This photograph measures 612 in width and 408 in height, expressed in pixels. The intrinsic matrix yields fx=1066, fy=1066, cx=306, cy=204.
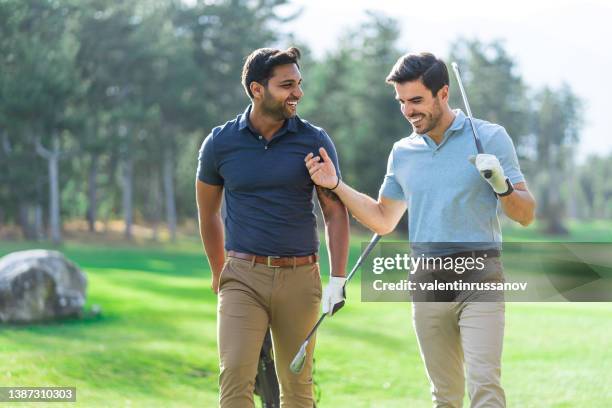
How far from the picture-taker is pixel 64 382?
9.85 metres

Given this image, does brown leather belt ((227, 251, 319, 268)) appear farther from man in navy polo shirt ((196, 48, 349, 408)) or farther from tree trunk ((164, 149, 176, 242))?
tree trunk ((164, 149, 176, 242))

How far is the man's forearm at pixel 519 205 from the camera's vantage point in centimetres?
452

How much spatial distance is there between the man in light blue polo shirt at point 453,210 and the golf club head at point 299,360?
0.56 metres

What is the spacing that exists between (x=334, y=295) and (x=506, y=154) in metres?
1.11

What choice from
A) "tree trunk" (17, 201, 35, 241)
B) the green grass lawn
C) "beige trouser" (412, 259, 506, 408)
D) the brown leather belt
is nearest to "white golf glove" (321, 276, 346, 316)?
the brown leather belt

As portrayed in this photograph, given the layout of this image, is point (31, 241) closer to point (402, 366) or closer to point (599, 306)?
point (599, 306)

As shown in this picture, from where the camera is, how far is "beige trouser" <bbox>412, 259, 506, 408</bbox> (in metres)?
4.52

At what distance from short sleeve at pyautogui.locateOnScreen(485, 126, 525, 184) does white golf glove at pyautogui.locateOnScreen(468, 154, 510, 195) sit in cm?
17

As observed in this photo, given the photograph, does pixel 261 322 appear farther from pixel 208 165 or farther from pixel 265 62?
pixel 265 62

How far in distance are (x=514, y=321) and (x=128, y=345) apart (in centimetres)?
708

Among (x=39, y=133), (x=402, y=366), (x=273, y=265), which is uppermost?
(x=39, y=133)

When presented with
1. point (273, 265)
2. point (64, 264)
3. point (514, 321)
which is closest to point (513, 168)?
point (273, 265)

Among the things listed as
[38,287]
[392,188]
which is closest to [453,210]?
[392,188]

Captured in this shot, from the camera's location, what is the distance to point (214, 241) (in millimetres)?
5582
